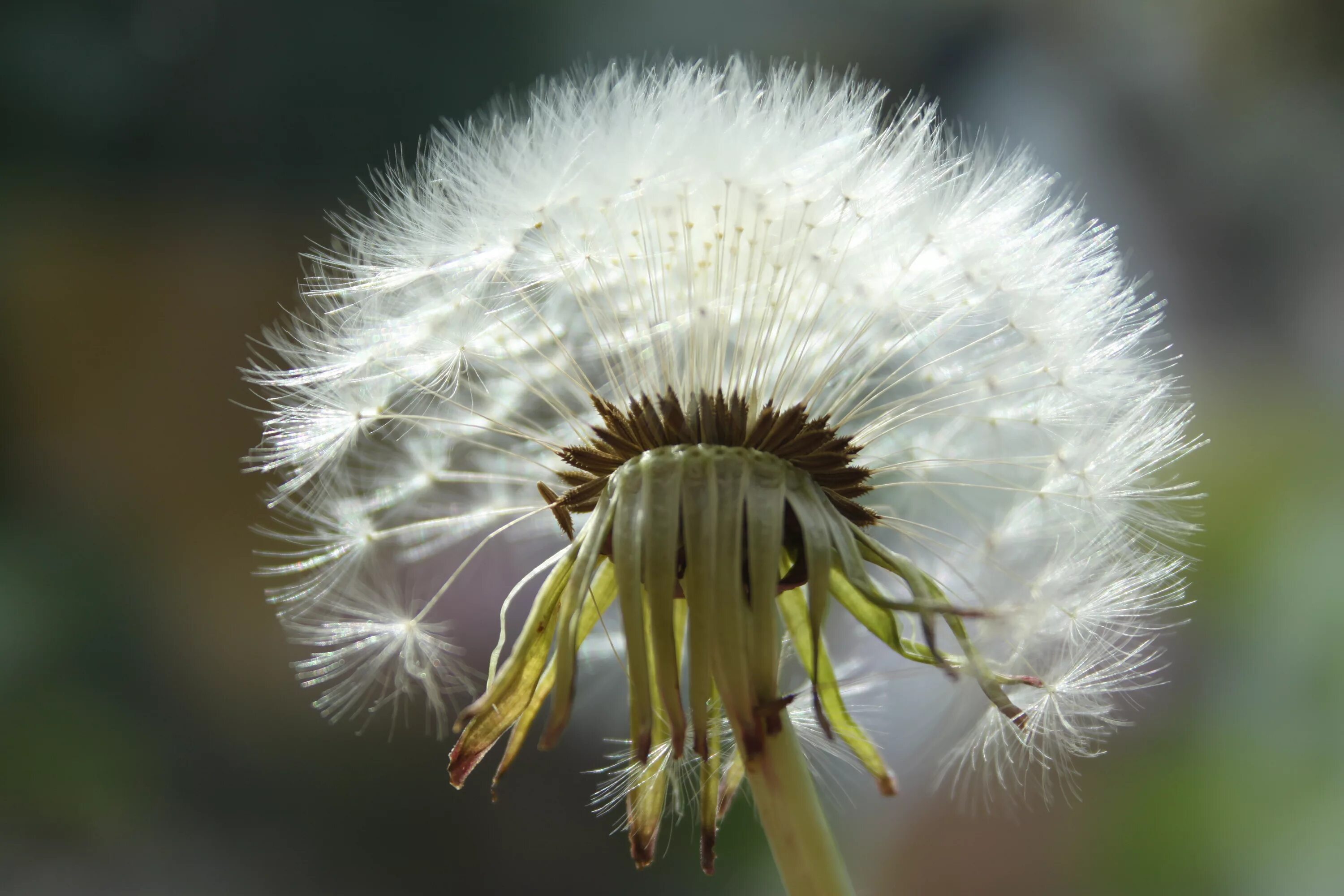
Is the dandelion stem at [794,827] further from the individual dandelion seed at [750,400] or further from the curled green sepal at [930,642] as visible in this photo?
the curled green sepal at [930,642]

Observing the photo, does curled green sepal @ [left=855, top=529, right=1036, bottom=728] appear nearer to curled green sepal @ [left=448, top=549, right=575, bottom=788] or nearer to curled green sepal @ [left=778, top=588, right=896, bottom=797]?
curled green sepal @ [left=778, top=588, right=896, bottom=797]

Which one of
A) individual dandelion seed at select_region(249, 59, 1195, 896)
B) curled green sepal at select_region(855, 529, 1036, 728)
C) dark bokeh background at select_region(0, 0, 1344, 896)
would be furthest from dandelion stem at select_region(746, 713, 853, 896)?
dark bokeh background at select_region(0, 0, 1344, 896)

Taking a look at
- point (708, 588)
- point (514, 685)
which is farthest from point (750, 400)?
point (514, 685)

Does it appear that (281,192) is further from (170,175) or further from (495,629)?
(495,629)

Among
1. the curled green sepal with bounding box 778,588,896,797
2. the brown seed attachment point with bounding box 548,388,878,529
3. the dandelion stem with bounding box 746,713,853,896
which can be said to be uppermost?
the brown seed attachment point with bounding box 548,388,878,529

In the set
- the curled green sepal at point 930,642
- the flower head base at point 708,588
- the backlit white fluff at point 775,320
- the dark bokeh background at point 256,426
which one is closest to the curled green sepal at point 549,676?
the flower head base at point 708,588

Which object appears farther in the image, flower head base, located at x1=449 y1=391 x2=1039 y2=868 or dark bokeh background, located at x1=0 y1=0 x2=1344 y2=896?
dark bokeh background, located at x1=0 y1=0 x2=1344 y2=896

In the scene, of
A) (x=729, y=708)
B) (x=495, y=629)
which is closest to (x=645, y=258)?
(x=729, y=708)

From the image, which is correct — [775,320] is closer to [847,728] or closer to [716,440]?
[716,440]
